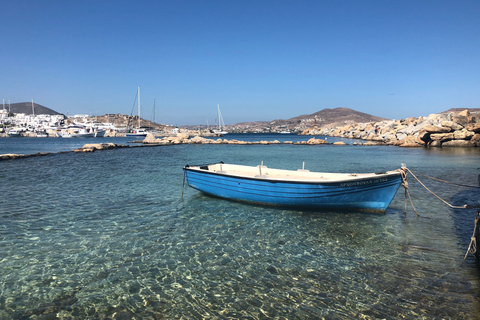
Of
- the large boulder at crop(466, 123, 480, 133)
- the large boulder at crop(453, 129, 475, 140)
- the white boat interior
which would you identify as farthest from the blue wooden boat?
the large boulder at crop(466, 123, 480, 133)

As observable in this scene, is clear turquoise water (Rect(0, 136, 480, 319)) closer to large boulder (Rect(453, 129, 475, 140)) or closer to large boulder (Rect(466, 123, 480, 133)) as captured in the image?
large boulder (Rect(453, 129, 475, 140))

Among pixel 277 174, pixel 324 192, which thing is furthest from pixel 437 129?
pixel 324 192

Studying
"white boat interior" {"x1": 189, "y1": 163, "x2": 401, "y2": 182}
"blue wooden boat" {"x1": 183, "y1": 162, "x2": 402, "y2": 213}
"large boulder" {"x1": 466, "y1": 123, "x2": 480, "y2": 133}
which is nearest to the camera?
"blue wooden boat" {"x1": 183, "y1": 162, "x2": 402, "y2": 213}

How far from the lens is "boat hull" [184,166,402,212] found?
444 inches

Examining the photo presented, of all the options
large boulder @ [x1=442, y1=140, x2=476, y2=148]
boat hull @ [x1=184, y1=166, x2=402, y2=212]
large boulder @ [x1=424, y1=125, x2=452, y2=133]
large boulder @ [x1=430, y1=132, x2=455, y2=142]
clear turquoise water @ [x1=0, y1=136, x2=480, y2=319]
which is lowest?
clear turquoise water @ [x1=0, y1=136, x2=480, y2=319]

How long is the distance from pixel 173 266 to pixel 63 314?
8.42ft

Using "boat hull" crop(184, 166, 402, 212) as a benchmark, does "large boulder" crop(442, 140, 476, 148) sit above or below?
above

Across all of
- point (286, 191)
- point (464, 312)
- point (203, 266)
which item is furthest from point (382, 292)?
point (286, 191)

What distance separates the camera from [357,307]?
554 centimetres

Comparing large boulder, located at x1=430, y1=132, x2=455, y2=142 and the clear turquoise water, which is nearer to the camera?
the clear turquoise water

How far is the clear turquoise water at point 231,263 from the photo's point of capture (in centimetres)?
559

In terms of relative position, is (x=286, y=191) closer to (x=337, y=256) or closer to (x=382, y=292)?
(x=337, y=256)

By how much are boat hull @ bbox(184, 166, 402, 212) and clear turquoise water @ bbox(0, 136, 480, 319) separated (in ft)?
1.57

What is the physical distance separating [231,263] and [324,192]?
18.8ft
